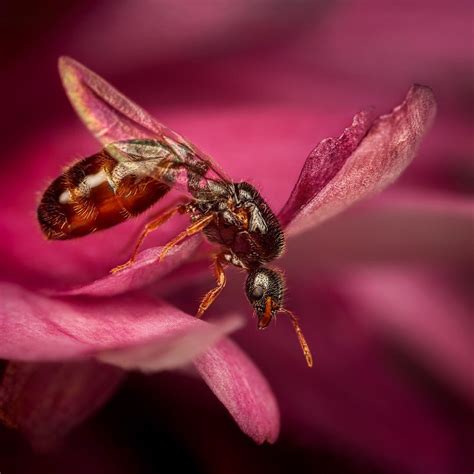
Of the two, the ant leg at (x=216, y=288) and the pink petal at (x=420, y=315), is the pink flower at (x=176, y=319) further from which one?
the pink petal at (x=420, y=315)

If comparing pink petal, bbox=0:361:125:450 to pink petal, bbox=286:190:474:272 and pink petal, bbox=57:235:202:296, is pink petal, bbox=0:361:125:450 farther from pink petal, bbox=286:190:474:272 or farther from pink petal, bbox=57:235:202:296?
pink petal, bbox=286:190:474:272

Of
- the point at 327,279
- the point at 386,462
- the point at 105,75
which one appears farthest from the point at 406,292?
the point at 105,75

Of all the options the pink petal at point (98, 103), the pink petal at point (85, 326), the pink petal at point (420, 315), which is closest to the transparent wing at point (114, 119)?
the pink petal at point (98, 103)

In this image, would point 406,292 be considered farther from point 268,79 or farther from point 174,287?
point 174,287

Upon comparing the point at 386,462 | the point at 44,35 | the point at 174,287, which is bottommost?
the point at 386,462

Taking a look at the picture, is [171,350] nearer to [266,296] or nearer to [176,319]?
[176,319]

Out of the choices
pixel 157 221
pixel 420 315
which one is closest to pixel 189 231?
pixel 157 221
